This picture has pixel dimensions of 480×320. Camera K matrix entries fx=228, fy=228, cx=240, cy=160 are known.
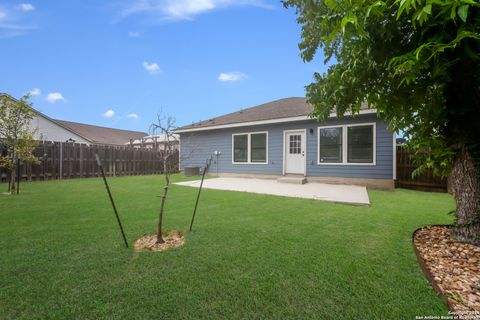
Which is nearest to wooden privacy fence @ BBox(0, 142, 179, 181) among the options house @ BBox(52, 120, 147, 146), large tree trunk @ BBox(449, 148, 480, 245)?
large tree trunk @ BBox(449, 148, 480, 245)

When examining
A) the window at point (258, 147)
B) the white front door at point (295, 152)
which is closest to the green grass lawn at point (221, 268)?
the white front door at point (295, 152)

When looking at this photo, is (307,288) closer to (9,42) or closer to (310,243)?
(310,243)

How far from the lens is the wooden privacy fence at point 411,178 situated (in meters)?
7.55

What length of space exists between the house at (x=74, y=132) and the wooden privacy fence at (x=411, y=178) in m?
17.9

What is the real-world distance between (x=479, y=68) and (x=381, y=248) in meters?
2.31

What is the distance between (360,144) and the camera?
8211 millimetres

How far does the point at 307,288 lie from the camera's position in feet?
6.29

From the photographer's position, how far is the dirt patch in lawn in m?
2.79

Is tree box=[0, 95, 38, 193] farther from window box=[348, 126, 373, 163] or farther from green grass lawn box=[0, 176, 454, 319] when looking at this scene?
window box=[348, 126, 373, 163]

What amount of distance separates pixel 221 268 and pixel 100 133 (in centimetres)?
2616

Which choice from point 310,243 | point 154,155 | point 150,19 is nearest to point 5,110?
point 150,19

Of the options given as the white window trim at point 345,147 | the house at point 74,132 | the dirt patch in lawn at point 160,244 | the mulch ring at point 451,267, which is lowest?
the dirt patch in lawn at point 160,244

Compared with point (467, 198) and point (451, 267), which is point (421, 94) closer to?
point (467, 198)

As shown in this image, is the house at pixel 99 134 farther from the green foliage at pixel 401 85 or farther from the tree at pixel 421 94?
the tree at pixel 421 94
